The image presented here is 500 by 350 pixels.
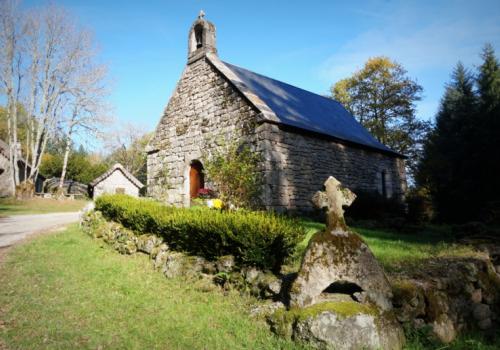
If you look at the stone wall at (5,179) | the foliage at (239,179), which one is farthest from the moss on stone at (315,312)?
the stone wall at (5,179)

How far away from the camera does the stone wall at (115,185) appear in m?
29.6

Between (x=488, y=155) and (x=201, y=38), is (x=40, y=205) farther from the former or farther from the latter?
(x=488, y=155)

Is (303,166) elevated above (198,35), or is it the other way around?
(198,35)

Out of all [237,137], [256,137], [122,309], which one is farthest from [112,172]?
[122,309]

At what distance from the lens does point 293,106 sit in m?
15.6

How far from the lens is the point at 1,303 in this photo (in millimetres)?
5172

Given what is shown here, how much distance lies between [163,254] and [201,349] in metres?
3.41

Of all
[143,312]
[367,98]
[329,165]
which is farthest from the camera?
[367,98]

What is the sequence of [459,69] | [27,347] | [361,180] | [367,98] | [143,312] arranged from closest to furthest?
[27,347]
[143,312]
[361,180]
[459,69]
[367,98]

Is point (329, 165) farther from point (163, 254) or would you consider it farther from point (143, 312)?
point (143, 312)

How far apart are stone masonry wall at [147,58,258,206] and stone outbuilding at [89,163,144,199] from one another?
14608 mm

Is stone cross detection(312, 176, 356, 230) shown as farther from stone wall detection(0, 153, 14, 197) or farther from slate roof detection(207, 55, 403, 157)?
stone wall detection(0, 153, 14, 197)

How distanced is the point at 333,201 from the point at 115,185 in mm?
29497

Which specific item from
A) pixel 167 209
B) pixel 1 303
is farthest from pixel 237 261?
pixel 1 303
